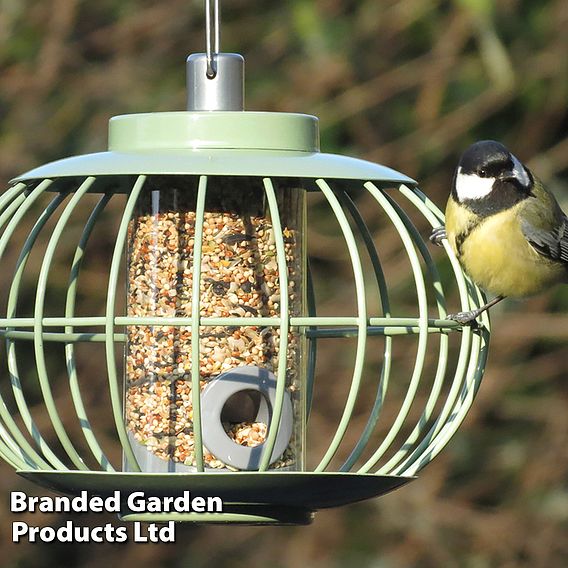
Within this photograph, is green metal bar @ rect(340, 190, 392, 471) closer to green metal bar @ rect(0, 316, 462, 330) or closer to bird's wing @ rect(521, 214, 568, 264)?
green metal bar @ rect(0, 316, 462, 330)

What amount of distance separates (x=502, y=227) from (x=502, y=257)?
11 cm

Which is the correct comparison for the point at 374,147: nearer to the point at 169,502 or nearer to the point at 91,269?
the point at 91,269

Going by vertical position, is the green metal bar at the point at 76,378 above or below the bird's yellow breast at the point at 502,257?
below

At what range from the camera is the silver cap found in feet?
10.1

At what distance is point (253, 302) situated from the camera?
3.25 meters

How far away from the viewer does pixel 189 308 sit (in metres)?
3.25

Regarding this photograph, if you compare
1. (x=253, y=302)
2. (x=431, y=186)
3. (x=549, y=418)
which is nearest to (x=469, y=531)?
(x=549, y=418)

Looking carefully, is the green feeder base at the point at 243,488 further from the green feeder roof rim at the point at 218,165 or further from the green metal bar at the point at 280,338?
the green feeder roof rim at the point at 218,165

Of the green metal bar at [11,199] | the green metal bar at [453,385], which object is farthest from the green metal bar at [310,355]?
the green metal bar at [11,199]

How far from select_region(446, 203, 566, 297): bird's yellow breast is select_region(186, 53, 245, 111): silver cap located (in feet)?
2.92

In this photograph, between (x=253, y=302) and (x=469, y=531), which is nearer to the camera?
(x=253, y=302)

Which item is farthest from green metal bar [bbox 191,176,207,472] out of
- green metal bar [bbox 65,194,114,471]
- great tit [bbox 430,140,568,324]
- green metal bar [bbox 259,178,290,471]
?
great tit [bbox 430,140,568,324]

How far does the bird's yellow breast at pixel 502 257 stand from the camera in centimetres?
371

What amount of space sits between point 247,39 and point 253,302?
11.6ft
